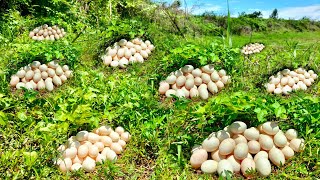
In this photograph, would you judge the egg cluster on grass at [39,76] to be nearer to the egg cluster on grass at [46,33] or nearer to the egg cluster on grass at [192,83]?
the egg cluster on grass at [192,83]

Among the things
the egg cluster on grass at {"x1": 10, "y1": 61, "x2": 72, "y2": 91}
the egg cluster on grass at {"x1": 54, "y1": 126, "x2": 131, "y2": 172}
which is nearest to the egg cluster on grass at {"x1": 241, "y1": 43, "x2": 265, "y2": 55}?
the egg cluster on grass at {"x1": 10, "y1": 61, "x2": 72, "y2": 91}

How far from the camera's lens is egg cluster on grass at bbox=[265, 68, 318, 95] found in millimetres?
5387

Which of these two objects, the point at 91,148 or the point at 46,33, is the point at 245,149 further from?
the point at 46,33

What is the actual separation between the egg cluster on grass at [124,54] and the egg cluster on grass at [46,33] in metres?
3.03

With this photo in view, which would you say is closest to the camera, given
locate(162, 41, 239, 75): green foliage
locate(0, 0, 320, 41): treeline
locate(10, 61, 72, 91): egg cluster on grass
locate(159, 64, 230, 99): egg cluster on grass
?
locate(159, 64, 230, 99): egg cluster on grass

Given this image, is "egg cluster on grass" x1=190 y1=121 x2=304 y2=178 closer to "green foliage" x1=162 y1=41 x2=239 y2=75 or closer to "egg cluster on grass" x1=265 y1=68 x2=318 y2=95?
"green foliage" x1=162 y1=41 x2=239 y2=75

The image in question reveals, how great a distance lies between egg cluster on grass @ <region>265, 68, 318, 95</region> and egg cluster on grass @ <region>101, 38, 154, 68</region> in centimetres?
212

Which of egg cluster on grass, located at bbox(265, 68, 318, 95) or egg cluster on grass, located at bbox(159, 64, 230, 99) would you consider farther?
egg cluster on grass, located at bbox(265, 68, 318, 95)

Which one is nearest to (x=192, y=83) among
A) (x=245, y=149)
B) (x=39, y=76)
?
(x=245, y=149)

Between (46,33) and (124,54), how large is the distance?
3436mm

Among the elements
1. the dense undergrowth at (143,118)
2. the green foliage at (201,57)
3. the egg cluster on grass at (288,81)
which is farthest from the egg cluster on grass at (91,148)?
the egg cluster on grass at (288,81)

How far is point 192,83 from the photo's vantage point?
4.56 metres

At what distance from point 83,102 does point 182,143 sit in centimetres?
102

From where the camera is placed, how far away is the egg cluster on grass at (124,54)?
5.79 m
